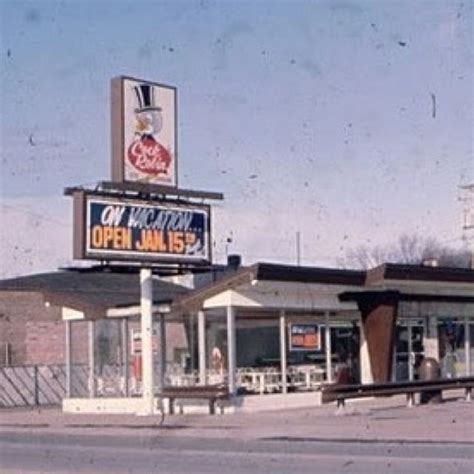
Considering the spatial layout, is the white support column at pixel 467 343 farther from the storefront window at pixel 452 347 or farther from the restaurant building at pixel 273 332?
the restaurant building at pixel 273 332

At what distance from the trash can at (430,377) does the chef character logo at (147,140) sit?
28.3 feet

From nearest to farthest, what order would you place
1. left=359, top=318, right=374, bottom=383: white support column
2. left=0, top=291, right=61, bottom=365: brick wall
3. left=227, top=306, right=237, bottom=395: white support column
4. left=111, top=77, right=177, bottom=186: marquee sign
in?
left=111, top=77, right=177, bottom=186: marquee sign < left=227, top=306, right=237, bottom=395: white support column < left=359, top=318, right=374, bottom=383: white support column < left=0, top=291, right=61, bottom=365: brick wall

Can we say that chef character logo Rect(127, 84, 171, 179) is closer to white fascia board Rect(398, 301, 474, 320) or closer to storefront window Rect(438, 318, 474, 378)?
white fascia board Rect(398, 301, 474, 320)

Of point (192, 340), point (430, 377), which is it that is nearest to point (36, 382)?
point (192, 340)

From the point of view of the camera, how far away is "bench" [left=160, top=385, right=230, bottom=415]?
119ft

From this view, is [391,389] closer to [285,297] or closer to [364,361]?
[285,297]

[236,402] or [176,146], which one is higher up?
[176,146]

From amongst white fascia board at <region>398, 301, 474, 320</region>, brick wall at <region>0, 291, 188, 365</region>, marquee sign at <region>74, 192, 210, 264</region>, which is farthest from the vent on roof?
brick wall at <region>0, 291, 188, 365</region>

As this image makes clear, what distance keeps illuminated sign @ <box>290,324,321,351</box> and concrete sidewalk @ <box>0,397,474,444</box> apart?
83.6 inches

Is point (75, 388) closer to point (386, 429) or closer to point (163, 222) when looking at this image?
point (163, 222)

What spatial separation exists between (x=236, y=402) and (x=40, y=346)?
24.4m

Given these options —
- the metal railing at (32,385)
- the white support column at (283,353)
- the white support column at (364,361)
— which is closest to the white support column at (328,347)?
the white support column at (364,361)

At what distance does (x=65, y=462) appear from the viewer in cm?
2138

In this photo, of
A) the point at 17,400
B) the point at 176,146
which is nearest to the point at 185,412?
the point at 176,146
